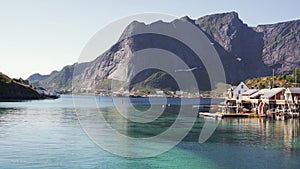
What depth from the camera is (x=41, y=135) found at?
49.4m

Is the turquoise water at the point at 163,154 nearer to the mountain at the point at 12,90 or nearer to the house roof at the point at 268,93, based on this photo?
the house roof at the point at 268,93

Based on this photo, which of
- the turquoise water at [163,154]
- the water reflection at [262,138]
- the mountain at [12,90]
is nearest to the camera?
the turquoise water at [163,154]

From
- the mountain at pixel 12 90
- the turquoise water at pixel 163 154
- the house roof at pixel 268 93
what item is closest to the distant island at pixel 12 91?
the mountain at pixel 12 90

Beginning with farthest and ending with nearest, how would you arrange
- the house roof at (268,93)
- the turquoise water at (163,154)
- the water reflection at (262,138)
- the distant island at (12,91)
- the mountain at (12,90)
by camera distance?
the mountain at (12,90)
the distant island at (12,91)
the house roof at (268,93)
the water reflection at (262,138)
the turquoise water at (163,154)

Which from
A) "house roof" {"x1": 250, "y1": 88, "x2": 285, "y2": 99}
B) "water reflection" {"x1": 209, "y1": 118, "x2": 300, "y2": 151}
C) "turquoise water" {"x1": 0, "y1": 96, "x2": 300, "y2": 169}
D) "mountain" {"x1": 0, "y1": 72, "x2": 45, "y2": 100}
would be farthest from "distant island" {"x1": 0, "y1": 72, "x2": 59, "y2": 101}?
"water reflection" {"x1": 209, "y1": 118, "x2": 300, "y2": 151}

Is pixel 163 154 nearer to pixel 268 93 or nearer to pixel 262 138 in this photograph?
pixel 262 138

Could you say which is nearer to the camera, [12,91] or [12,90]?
[12,91]

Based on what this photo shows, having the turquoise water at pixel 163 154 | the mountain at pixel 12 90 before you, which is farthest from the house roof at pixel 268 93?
the mountain at pixel 12 90

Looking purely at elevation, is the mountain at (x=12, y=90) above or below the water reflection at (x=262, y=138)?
above

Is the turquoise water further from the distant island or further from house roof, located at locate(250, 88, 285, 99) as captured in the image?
the distant island

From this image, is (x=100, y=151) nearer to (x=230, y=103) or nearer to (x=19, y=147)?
(x=19, y=147)

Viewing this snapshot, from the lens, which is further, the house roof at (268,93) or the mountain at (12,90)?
the mountain at (12,90)

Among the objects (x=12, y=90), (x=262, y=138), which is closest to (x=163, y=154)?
(x=262, y=138)

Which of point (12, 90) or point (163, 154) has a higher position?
point (12, 90)
